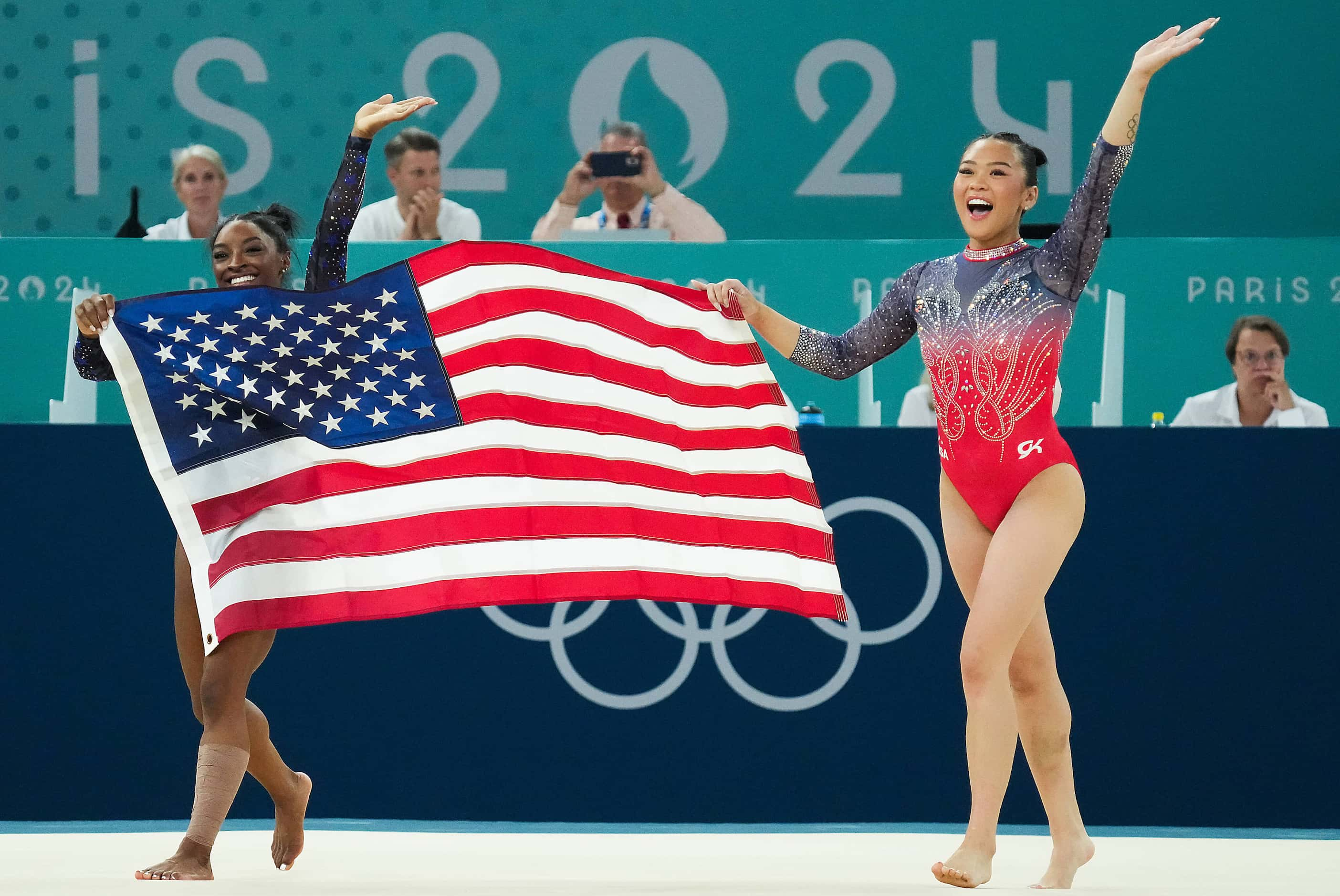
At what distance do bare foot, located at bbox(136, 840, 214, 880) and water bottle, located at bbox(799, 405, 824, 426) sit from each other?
269 centimetres

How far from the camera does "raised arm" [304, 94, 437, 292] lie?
156 inches

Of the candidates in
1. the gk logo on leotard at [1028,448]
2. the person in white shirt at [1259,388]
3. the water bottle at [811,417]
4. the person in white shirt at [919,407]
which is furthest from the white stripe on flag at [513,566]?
the person in white shirt at [1259,388]

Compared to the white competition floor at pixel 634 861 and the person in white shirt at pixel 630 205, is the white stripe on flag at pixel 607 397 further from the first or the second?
the person in white shirt at pixel 630 205

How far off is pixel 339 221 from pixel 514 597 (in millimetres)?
1021

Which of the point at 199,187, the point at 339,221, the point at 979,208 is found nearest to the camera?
the point at 979,208

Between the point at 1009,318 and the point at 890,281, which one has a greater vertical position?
the point at 890,281

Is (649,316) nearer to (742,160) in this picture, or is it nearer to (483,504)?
(483,504)

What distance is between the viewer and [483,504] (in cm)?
401

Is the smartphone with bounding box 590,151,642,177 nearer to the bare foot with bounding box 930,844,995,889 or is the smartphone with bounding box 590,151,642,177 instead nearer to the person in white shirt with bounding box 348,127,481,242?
the person in white shirt with bounding box 348,127,481,242

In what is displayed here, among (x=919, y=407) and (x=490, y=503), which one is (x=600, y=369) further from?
(x=919, y=407)

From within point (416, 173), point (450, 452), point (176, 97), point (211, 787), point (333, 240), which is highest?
point (176, 97)

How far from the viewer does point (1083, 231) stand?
3.70 m

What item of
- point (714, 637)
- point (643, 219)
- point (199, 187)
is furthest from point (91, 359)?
point (643, 219)

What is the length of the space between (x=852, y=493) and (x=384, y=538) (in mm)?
2013
